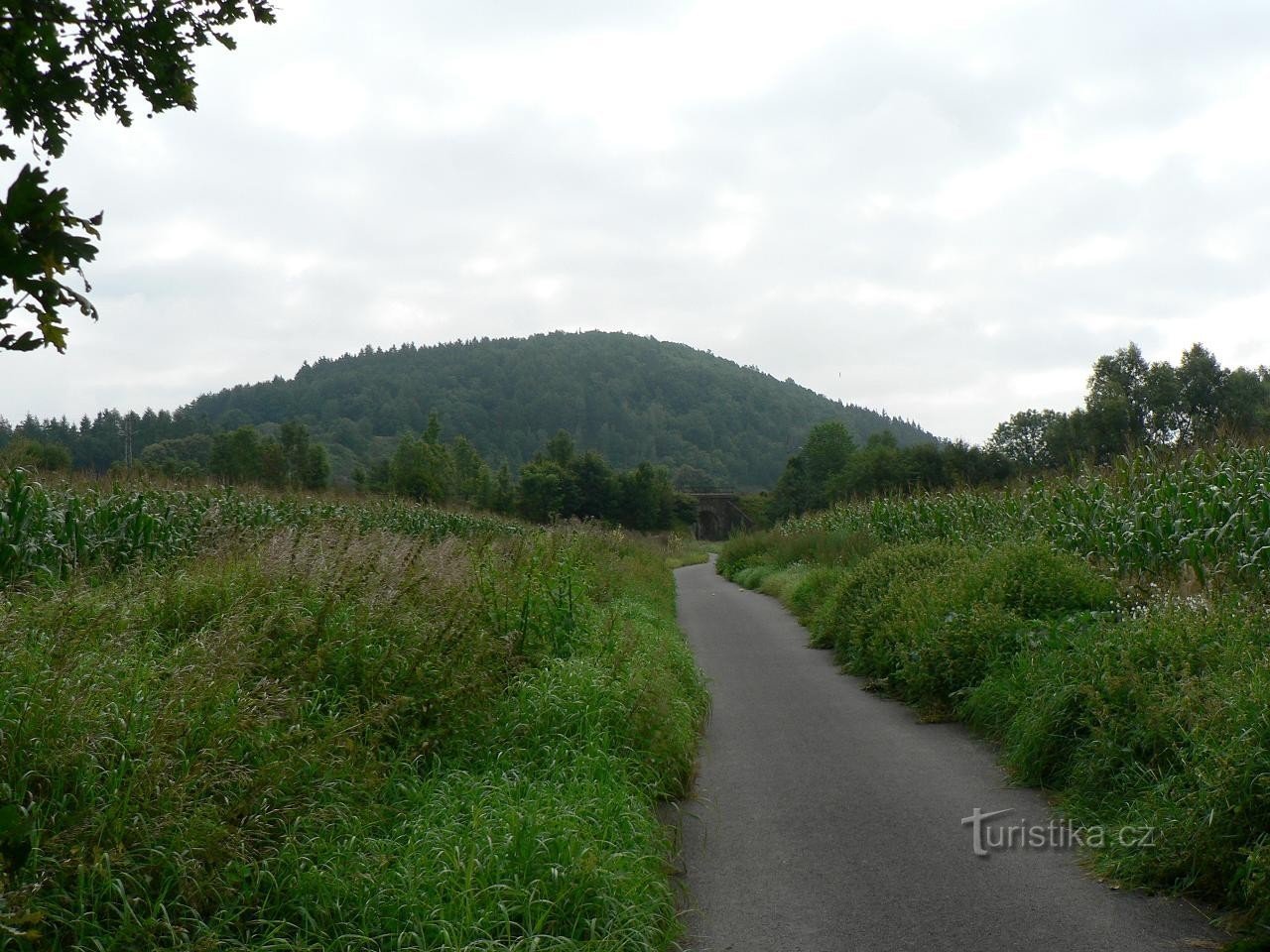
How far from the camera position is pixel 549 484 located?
6794cm

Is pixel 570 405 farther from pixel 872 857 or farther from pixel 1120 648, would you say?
pixel 872 857

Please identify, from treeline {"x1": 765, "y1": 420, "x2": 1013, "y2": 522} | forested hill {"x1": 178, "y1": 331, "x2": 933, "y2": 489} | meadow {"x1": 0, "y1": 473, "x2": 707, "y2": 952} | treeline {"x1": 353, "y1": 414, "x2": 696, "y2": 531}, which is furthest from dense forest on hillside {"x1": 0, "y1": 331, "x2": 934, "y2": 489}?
meadow {"x1": 0, "y1": 473, "x2": 707, "y2": 952}

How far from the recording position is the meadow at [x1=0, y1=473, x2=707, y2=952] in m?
3.24

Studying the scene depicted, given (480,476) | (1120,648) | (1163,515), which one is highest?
(480,476)

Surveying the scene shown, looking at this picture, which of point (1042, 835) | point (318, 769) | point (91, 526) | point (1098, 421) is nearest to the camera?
point (318, 769)

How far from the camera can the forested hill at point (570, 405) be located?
114 metres

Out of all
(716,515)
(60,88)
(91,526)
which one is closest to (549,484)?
(716,515)

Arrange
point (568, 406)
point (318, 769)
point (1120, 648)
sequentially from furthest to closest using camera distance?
1. point (568, 406)
2. point (1120, 648)
3. point (318, 769)

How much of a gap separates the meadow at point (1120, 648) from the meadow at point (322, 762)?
2.36 m

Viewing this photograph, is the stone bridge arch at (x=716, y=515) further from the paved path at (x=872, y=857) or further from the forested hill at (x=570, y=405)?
the paved path at (x=872, y=857)

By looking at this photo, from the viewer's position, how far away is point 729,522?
10000 centimetres

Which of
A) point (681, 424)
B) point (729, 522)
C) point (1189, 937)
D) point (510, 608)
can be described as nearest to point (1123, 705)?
point (1189, 937)

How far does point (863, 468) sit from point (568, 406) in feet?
257

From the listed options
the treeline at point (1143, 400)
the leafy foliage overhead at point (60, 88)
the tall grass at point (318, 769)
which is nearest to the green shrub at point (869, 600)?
the tall grass at point (318, 769)
